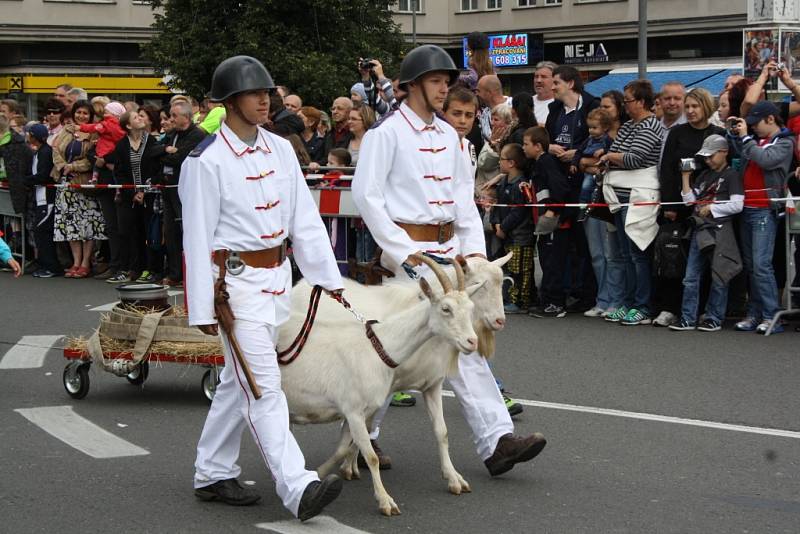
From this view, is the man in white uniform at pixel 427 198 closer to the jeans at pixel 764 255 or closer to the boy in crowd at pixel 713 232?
the boy in crowd at pixel 713 232

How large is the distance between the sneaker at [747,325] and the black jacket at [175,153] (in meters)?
7.02

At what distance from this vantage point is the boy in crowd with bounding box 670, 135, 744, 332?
1241 cm

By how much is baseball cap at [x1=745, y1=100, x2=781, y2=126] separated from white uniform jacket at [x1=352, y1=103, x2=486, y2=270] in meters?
5.53

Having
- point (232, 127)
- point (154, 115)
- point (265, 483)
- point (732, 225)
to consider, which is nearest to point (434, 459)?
point (265, 483)

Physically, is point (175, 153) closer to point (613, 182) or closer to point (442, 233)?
point (613, 182)

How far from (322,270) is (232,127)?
2.82ft

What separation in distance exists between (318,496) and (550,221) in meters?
7.86

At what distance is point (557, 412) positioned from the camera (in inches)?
363

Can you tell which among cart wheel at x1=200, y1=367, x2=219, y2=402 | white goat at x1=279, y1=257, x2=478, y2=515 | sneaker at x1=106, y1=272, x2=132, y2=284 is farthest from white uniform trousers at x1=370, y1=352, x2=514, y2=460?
sneaker at x1=106, y1=272, x2=132, y2=284

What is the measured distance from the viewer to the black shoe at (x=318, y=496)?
20.4 feet

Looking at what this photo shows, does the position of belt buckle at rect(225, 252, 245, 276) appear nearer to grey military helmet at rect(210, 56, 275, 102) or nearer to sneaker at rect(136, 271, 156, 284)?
grey military helmet at rect(210, 56, 275, 102)

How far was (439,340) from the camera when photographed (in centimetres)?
690

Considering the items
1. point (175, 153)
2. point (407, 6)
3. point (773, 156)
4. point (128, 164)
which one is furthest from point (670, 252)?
point (407, 6)

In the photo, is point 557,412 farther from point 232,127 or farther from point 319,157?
point 319,157
